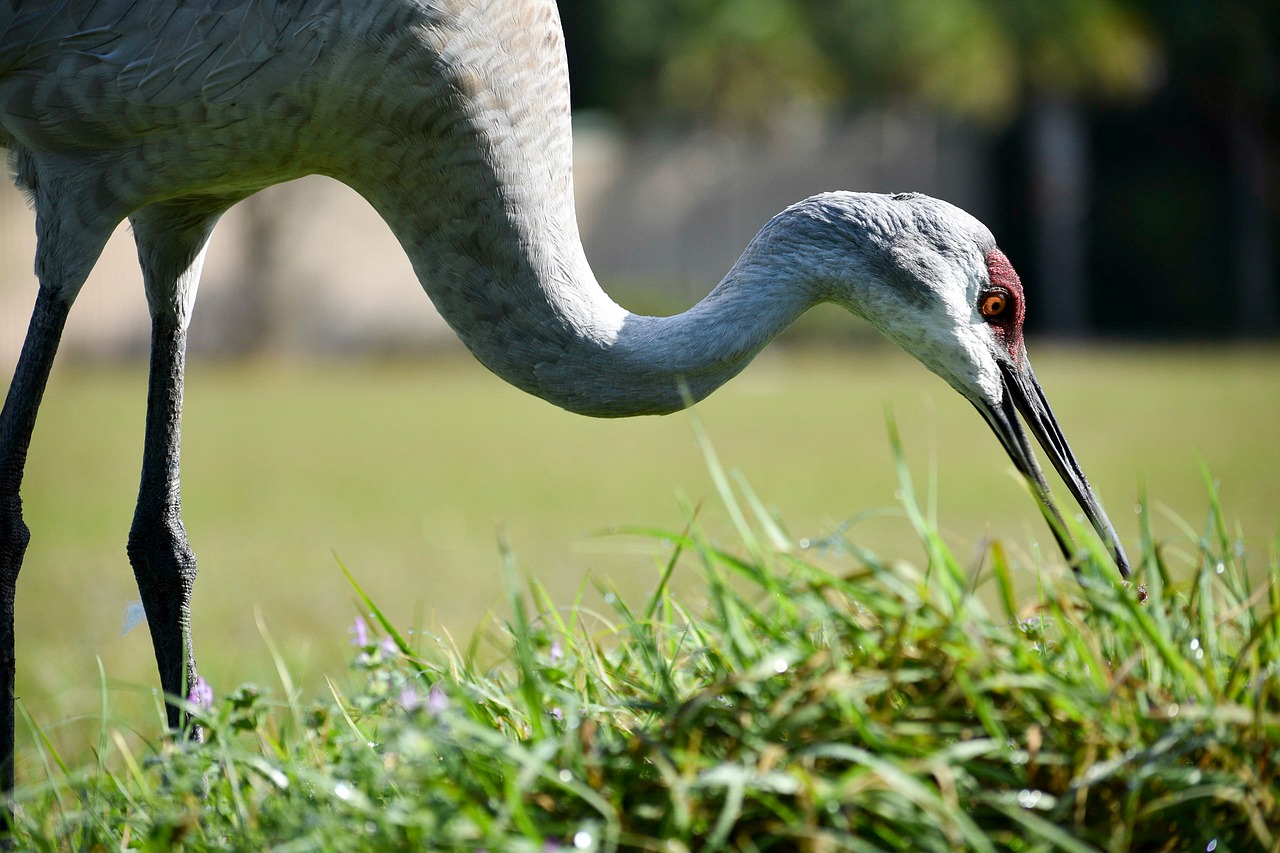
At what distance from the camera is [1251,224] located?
20.7 metres

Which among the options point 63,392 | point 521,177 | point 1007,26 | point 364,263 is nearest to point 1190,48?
point 1007,26

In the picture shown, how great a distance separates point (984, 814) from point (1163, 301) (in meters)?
21.8

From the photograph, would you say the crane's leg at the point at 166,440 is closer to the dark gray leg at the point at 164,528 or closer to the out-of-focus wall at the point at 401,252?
the dark gray leg at the point at 164,528

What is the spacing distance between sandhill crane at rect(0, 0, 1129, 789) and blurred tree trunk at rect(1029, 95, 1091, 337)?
63.6ft

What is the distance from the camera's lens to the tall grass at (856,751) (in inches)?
72.7

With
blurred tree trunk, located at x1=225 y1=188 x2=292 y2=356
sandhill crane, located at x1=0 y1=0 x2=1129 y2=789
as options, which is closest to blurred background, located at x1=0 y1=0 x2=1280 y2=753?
blurred tree trunk, located at x1=225 y1=188 x2=292 y2=356

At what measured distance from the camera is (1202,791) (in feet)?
6.14

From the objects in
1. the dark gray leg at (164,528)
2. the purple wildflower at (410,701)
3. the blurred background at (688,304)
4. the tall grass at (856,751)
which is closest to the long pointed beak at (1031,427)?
the tall grass at (856,751)

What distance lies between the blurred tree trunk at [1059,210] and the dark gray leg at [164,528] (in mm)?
19738

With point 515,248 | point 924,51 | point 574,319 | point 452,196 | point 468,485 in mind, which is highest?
point 924,51

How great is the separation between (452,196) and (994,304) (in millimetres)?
1208

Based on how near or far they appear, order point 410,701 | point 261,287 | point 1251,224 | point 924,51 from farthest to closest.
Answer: point 924,51, point 1251,224, point 261,287, point 410,701

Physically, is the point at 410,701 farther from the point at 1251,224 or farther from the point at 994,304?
the point at 1251,224

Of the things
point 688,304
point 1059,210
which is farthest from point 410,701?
point 1059,210
